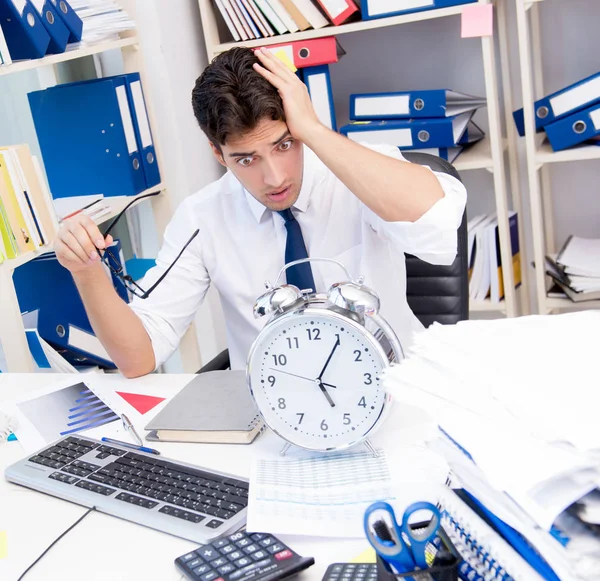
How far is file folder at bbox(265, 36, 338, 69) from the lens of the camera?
7.93ft

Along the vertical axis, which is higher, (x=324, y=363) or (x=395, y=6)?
(x=395, y=6)

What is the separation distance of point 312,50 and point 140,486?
1724mm

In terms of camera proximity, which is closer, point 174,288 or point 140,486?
point 140,486

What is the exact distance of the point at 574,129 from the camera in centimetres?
225

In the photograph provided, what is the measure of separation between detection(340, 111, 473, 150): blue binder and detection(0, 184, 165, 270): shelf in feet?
2.25

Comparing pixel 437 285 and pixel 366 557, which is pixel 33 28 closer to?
pixel 437 285

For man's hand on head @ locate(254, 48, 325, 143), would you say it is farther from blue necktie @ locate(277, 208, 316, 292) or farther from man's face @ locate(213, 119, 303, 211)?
blue necktie @ locate(277, 208, 316, 292)

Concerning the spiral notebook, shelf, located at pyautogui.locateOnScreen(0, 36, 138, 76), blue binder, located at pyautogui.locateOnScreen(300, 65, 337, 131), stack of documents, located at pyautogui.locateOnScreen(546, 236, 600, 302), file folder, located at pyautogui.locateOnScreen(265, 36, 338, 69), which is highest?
shelf, located at pyautogui.locateOnScreen(0, 36, 138, 76)

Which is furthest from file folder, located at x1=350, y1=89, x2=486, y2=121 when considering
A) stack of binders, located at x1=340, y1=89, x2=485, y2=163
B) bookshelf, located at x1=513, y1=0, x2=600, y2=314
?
bookshelf, located at x1=513, y1=0, x2=600, y2=314

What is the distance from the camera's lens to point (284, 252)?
65.9 inches

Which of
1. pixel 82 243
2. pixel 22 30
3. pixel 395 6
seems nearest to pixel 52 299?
pixel 22 30

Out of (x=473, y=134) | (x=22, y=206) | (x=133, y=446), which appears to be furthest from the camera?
(x=473, y=134)

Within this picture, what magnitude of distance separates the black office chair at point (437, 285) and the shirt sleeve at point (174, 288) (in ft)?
0.40

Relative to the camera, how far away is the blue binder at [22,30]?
1.86 m
